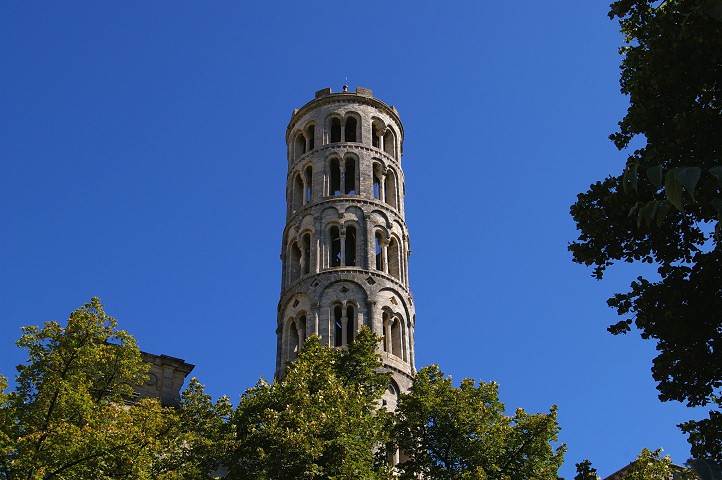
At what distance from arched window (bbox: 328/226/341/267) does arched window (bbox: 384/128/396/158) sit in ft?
24.1

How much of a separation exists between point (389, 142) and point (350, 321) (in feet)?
44.6

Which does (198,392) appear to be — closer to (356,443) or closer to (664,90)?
(356,443)

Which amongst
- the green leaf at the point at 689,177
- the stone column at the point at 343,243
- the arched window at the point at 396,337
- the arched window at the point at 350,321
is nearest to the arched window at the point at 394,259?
the arched window at the point at 396,337

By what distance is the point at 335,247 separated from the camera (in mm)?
47031

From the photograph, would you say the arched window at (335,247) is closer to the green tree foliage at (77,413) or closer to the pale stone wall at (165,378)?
the pale stone wall at (165,378)

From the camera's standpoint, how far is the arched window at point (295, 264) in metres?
45.6

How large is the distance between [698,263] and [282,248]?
32999 millimetres

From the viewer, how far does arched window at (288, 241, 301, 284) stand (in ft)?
149

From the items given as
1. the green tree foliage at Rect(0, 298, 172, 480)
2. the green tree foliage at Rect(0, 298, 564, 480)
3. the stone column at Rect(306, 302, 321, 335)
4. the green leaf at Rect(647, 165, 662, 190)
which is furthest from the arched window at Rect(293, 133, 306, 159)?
the green leaf at Rect(647, 165, 662, 190)

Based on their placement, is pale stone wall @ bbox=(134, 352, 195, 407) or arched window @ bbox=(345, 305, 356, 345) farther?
arched window @ bbox=(345, 305, 356, 345)

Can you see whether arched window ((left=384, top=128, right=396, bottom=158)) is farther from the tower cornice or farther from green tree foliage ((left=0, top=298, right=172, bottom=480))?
green tree foliage ((left=0, top=298, right=172, bottom=480))

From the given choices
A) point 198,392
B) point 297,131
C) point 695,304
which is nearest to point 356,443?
→ point 198,392

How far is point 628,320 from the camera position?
56.4 ft

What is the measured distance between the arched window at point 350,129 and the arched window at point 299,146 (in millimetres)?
2846
